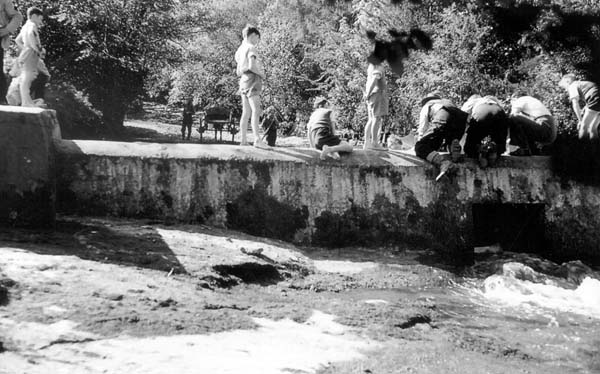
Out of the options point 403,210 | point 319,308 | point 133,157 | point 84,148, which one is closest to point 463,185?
point 403,210

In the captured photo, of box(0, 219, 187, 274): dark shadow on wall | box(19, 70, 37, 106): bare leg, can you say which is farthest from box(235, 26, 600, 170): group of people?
box(19, 70, 37, 106): bare leg

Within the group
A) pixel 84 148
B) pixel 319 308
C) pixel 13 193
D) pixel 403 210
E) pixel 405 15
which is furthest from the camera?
pixel 405 15

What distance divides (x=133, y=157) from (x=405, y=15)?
5582mm

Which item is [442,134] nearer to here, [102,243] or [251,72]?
[251,72]

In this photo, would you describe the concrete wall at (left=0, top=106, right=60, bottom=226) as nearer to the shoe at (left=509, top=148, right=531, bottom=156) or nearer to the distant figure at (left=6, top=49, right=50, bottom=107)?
the distant figure at (left=6, top=49, right=50, bottom=107)

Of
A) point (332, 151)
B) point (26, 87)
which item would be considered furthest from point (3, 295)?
point (26, 87)

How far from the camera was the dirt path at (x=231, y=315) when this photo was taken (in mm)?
3941

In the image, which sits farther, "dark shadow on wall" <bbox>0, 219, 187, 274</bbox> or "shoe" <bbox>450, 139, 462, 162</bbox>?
"shoe" <bbox>450, 139, 462, 162</bbox>

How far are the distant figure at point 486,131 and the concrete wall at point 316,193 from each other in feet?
0.63

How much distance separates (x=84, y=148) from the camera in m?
7.54

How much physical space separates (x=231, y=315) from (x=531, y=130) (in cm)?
573

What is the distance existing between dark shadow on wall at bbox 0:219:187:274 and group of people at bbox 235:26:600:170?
7.38 ft

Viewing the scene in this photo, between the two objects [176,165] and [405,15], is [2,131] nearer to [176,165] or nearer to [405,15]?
[176,165]

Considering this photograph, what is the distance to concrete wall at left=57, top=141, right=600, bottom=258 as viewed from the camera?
298 inches
